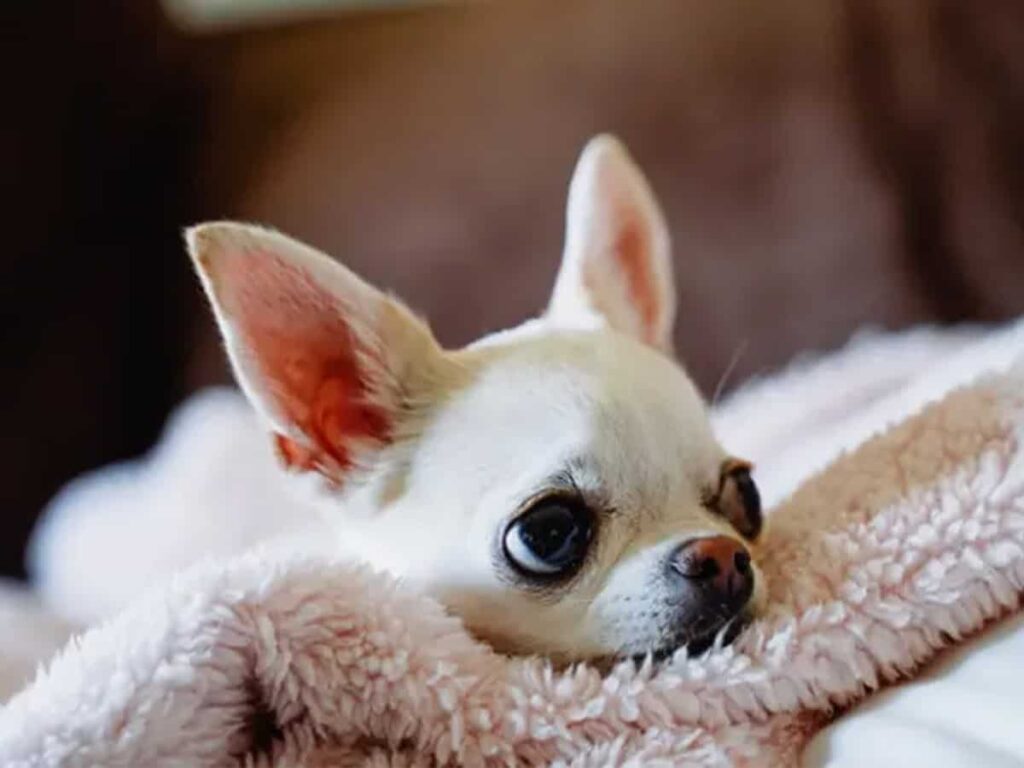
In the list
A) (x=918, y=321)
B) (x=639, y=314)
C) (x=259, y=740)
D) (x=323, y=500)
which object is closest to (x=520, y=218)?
(x=918, y=321)

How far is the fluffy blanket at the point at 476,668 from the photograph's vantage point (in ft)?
2.02

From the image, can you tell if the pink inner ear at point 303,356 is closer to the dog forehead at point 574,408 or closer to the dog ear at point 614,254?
the dog forehead at point 574,408

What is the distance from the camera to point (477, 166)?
1.58 m

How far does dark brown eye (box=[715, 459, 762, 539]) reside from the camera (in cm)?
81

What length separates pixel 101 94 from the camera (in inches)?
70.5

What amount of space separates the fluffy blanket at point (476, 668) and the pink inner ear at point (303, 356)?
0.13 meters

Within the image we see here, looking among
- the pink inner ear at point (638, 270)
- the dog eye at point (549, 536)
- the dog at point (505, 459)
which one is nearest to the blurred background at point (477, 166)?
the pink inner ear at point (638, 270)

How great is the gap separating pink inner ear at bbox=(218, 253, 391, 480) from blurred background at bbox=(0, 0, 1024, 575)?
2.14ft

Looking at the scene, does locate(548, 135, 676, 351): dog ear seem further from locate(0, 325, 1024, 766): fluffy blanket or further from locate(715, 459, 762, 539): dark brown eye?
locate(0, 325, 1024, 766): fluffy blanket

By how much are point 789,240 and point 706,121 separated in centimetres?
16

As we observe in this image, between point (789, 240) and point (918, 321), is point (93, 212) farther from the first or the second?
point (918, 321)

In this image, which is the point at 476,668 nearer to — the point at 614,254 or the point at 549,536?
the point at 549,536

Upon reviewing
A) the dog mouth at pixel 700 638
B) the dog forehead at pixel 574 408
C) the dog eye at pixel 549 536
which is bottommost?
the dog mouth at pixel 700 638

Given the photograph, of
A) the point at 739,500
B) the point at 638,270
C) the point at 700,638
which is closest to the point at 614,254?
the point at 638,270
